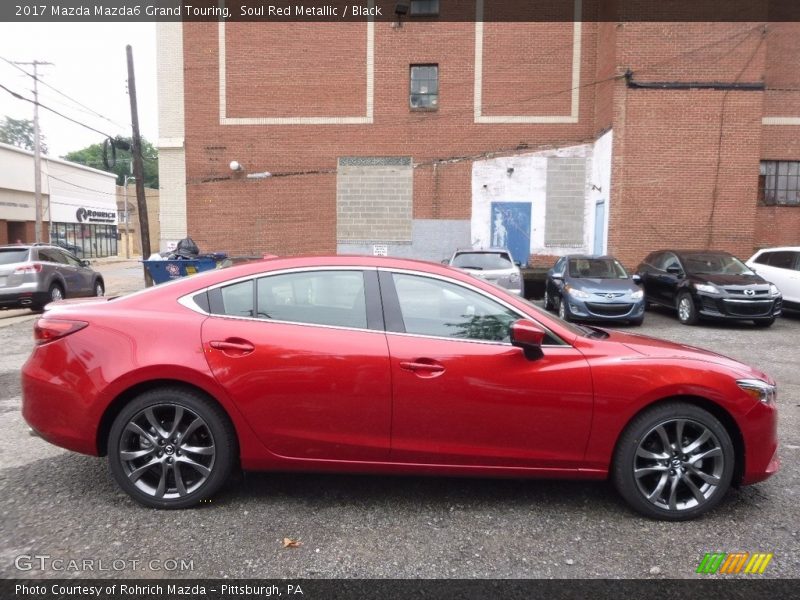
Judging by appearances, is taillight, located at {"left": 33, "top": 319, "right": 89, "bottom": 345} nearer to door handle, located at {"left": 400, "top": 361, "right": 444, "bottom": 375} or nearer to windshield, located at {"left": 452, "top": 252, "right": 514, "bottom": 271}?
door handle, located at {"left": 400, "top": 361, "right": 444, "bottom": 375}

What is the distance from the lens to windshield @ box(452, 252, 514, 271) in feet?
42.6

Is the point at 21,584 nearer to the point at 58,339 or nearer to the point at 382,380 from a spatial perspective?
the point at 58,339

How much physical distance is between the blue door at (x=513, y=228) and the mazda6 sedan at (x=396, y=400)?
17367 millimetres

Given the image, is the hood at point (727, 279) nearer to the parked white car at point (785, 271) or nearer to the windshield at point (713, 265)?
the windshield at point (713, 265)

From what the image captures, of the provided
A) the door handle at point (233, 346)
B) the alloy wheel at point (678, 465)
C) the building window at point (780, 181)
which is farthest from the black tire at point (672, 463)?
the building window at point (780, 181)

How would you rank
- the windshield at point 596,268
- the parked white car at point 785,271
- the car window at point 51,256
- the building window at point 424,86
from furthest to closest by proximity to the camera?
1. the building window at point 424,86
2. the car window at point 51,256
3. the parked white car at point 785,271
4. the windshield at point 596,268

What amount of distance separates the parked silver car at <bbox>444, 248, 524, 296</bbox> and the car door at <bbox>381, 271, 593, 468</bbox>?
9030mm

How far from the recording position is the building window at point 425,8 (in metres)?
20.6

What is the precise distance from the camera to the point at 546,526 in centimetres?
342

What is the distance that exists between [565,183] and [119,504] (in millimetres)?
19101

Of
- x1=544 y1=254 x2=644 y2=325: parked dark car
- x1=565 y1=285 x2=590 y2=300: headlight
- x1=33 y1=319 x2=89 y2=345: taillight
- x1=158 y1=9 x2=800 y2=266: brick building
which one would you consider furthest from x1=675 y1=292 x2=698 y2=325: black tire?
x1=33 y1=319 x2=89 y2=345: taillight

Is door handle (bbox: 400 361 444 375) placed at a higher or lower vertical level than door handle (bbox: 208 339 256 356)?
lower

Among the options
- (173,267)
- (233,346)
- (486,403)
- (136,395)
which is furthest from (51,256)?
(486,403)

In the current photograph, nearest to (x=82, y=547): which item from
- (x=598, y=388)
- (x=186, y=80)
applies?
(x=598, y=388)
